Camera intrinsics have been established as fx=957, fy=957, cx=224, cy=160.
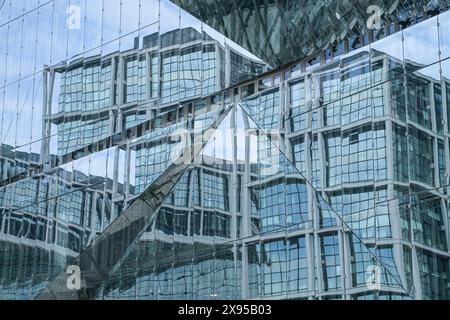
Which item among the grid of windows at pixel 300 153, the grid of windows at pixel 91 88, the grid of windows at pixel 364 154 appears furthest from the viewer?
the grid of windows at pixel 91 88

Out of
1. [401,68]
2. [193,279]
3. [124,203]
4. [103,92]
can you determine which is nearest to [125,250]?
[124,203]

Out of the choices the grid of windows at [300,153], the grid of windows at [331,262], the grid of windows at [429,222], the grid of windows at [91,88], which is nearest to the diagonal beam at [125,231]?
the grid of windows at [300,153]

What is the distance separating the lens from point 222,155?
12672 millimetres

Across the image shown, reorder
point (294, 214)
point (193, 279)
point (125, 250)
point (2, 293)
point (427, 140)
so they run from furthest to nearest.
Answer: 1. point (2, 293)
2. point (125, 250)
3. point (193, 279)
4. point (294, 214)
5. point (427, 140)

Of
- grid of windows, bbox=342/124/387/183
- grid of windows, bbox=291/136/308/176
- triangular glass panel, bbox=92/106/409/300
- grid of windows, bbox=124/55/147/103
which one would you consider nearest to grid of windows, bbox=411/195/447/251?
triangular glass panel, bbox=92/106/409/300

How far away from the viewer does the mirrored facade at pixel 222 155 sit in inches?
420

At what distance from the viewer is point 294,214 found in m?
11.6

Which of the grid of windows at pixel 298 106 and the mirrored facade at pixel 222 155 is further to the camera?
the grid of windows at pixel 298 106

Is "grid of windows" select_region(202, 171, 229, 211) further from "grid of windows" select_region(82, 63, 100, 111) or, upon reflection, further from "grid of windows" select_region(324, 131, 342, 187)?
"grid of windows" select_region(82, 63, 100, 111)

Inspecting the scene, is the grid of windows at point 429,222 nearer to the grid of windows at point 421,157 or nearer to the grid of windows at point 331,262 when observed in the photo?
the grid of windows at point 421,157

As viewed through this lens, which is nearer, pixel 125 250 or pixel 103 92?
pixel 125 250

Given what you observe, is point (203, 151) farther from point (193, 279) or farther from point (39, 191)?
point (39, 191)

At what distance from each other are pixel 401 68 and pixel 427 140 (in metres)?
0.95

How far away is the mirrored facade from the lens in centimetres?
1067
